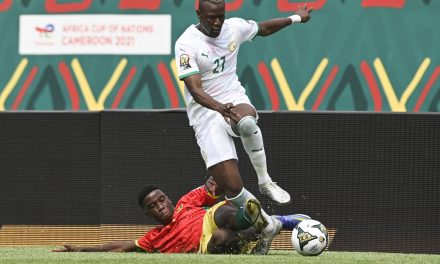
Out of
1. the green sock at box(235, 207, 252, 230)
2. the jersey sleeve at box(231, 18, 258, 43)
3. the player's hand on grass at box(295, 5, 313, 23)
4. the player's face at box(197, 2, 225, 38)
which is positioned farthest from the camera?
the player's hand on grass at box(295, 5, 313, 23)

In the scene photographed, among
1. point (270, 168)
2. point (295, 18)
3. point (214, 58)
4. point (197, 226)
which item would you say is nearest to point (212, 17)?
point (214, 58)

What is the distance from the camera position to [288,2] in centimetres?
1339

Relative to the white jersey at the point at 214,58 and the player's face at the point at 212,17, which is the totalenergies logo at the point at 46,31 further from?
the player's face at the point at 212,17

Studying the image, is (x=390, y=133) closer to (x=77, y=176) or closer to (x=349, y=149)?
(x=349, y=149)

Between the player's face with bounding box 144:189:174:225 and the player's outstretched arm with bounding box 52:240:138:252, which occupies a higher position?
the player's face with bounding box 144:189:174:225

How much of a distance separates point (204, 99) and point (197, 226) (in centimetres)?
127

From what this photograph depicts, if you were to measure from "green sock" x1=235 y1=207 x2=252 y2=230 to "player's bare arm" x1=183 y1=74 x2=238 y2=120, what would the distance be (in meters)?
0.77

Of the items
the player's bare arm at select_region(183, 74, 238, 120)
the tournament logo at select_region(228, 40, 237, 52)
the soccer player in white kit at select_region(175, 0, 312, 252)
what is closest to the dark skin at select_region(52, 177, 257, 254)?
the soccer player in white kit at select_region(175, 0, 312, 252)

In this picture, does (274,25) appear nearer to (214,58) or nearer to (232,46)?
(232,46)

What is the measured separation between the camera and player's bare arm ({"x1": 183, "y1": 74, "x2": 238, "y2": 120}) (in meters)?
9.66

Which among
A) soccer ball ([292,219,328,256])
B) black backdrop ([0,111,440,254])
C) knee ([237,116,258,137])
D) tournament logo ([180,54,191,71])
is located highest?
tournament logo ([180,54,191,71])

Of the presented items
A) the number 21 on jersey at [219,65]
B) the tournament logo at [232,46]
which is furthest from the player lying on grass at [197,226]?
Result: the tournament logo at [232,46]

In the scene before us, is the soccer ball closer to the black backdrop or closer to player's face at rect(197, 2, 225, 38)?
player's face at rect(197, 2, 225, 38)

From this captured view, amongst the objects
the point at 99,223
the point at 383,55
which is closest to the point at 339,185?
the point at 383,55
